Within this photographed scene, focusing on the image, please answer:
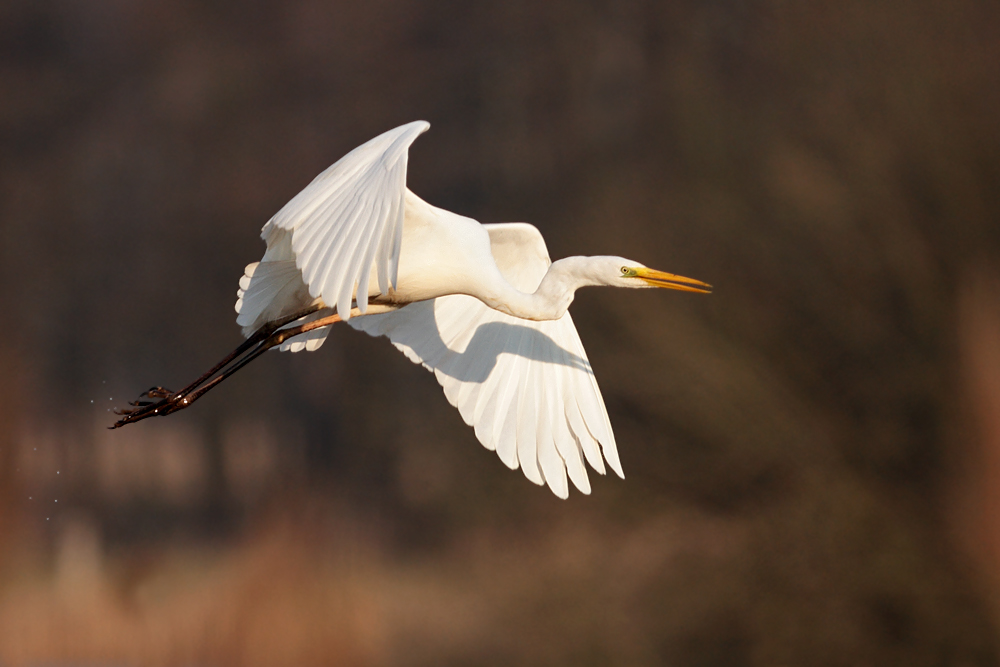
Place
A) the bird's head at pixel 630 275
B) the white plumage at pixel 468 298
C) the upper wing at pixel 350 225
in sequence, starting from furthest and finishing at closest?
1. the bird's head at pixel 630 275
2. the white plumage at pixel 468 298
3. the upper wing at pixel 350 225

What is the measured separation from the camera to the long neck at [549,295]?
2139mm

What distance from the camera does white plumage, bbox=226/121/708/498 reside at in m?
1.74

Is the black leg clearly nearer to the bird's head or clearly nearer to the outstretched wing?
the outstretched wing

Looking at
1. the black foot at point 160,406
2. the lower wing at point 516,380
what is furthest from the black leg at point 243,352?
the lower wing at point 516,380

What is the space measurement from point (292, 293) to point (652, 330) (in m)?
1.96

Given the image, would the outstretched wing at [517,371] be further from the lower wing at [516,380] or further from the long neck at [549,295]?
the long neck at [549,295]

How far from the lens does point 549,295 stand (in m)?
2.15

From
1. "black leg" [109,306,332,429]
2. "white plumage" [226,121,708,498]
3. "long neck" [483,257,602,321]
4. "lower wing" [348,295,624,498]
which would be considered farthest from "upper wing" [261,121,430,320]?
"lower wing" [348,295,624,498]

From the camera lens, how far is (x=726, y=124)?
3.88 m

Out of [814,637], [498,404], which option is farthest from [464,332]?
[814,637]

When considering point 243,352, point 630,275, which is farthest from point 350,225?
point 243,352

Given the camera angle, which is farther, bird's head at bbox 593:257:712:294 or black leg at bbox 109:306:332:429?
black leg at bbox 109:306:332:429

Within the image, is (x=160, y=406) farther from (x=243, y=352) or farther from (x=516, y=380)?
(x=516, y=380)

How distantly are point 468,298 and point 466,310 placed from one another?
0.12ft
